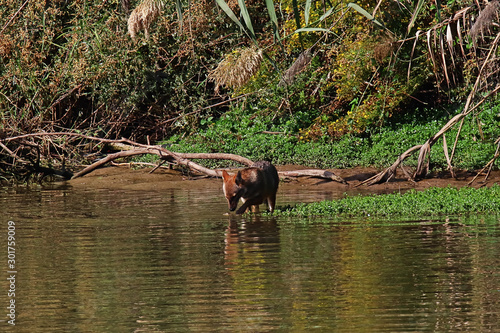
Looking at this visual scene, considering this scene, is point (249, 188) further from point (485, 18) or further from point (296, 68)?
point (296, 68)

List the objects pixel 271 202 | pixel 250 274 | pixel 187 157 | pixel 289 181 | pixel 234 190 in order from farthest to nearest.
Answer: pixel 187 157, pixel 289 181, pixel 271 202, pixel 234 190, pixel 250 274

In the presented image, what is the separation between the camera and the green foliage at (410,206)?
11578 mm

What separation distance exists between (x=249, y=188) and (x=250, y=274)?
4.59m

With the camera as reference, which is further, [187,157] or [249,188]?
[187,157]

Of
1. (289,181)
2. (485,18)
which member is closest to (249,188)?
(485,18)

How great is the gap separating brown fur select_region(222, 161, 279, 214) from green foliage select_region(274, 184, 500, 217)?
352 millimetres

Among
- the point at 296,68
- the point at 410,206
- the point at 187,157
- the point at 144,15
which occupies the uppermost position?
the point at 144,15

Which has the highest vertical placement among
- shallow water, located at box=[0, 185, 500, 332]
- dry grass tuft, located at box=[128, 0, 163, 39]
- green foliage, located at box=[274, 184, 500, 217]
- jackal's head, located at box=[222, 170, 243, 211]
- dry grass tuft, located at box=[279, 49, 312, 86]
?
dry grass tuft, located at box=[128, 0, 163, 39]

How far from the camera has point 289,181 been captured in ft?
55.3

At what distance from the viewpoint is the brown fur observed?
12.1 meters

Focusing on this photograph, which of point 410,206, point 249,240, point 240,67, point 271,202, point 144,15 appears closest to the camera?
point 249,240

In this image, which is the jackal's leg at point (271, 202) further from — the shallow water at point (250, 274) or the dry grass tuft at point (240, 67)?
the dry grass tuft at point (240, 67)

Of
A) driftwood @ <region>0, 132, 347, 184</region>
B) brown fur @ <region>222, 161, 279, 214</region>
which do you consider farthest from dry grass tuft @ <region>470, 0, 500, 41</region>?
driftwood @ <region>0, 132, 347, 184</region>

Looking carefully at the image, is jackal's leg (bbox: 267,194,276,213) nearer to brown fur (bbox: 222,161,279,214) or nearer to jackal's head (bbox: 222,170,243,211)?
brown fur (bbox: 222,161,279,214)
